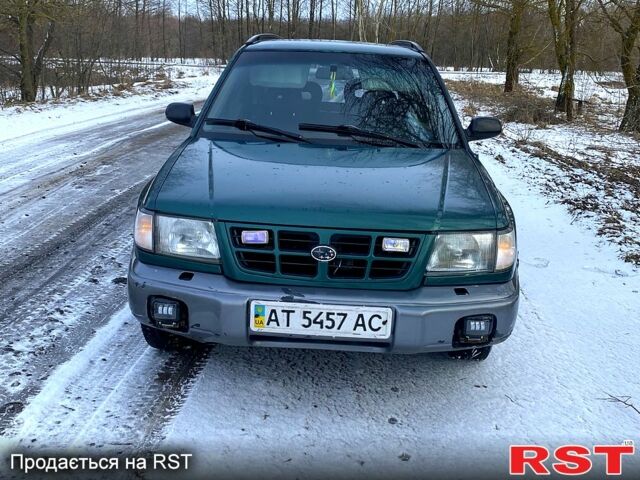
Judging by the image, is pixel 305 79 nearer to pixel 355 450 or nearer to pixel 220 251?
pixel 220 251

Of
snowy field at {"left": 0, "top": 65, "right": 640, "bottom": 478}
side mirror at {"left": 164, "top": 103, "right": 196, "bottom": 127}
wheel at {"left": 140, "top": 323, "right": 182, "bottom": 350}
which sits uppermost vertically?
side mirror at {"left": 164, "top": 103, "right": 196, "bottom": 127}

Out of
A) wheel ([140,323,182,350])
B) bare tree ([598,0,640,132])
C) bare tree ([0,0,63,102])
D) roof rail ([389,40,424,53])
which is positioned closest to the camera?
wheel ([140,323,182,350])

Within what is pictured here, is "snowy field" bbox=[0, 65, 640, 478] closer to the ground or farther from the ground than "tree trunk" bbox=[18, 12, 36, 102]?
closer to the ground

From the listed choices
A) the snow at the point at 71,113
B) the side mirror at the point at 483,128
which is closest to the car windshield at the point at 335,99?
the side mirror at the point at 483,128

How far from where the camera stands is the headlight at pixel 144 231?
7.90 ft

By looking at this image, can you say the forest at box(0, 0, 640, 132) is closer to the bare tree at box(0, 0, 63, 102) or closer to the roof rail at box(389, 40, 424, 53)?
the bare tree at box(0, 0, 63, 102)

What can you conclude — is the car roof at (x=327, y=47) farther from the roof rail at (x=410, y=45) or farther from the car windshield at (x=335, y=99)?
the roof rail at (x=410, y=45)

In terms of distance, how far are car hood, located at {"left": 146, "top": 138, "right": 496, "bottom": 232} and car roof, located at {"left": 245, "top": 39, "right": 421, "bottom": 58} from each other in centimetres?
116

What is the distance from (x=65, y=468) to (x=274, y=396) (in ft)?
2.92

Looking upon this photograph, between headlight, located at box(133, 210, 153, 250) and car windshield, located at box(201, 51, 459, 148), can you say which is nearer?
headlight, located at box(133, 210, 153, 250)

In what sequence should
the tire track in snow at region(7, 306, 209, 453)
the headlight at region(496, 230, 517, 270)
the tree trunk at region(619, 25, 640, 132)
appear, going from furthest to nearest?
1. the tree trunk at region(619, 25, 640, 132)
2. the headlight at region(496, 230, 517, 270)
3. the tire track in snow at region(7, 306, 209, 453)

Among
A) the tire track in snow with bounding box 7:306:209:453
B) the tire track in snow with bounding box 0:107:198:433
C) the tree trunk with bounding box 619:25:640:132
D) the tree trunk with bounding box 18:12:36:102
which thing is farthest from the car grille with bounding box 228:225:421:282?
the tree trunk with bounding box 18:12:36:102

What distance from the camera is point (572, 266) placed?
168 inches

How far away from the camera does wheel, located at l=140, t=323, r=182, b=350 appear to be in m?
2.65
